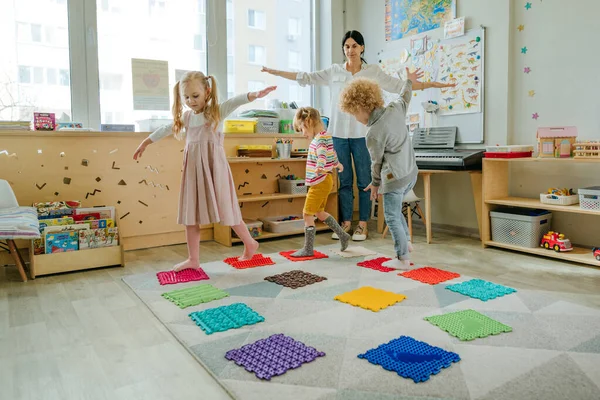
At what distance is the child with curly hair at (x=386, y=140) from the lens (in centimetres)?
251

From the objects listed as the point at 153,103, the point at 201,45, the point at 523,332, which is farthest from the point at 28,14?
the point at 523,332

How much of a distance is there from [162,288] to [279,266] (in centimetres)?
73

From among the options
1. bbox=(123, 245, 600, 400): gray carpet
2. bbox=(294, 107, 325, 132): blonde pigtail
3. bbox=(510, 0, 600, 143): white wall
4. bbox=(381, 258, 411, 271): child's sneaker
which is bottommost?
bbox=(123, 245, 600, 400): gray carpet

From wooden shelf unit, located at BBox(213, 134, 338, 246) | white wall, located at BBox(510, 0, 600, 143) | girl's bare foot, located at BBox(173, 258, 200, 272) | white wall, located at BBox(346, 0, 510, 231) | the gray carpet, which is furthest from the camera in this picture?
wooden shelf unit, located at BBox(213, 134, 338, 246)

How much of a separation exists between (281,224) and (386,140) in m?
1.47

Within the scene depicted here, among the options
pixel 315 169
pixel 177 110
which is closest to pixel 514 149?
pixel 315 169

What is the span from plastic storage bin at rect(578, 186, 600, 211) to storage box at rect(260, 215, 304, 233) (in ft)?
6.55

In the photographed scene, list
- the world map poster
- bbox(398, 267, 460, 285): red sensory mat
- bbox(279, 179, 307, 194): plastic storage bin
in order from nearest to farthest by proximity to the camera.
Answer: bbox(398, 267, 460, 285): red sensory mat, the world map poster, bbox(279, 179, 307, 194): plastic storage bin

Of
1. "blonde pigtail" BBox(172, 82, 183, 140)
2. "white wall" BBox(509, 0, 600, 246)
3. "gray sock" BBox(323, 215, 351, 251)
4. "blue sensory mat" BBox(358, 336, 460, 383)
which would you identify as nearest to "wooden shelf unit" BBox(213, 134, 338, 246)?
"gray sock" BBox(323, 215, 351, 251)

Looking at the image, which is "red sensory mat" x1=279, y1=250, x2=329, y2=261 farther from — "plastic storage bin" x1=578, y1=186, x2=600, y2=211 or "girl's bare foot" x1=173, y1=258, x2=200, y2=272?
"plastic storage bin" x1=578, y1=186, x2=600, y2=211

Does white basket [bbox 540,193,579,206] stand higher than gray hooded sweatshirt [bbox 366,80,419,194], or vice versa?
gray hooded sweatshirt [bbox 366,80,419,194]

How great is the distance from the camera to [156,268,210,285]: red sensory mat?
2.56 metres

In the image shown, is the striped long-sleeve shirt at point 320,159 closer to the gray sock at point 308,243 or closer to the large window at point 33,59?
the gray sock at point 308,243

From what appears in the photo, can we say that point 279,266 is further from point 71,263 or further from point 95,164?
point 95,164
